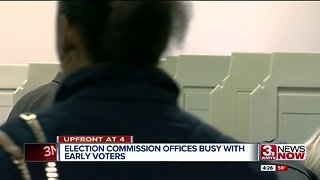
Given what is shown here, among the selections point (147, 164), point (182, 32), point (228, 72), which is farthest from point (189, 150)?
point (228, 72)

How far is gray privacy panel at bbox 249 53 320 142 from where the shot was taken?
94 centimetres

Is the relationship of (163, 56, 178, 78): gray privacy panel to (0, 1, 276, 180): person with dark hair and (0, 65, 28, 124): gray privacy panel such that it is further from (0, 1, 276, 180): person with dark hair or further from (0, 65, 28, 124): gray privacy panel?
(0, 65, 28, 124): gray privacy panel

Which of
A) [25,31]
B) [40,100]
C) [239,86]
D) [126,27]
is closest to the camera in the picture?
[126,27]

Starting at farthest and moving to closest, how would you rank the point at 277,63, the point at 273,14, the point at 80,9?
the point at 277,63 < the point at 273,14 < the point at 80,9

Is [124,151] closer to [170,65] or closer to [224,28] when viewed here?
[170,65]

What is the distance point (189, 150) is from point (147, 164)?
0.06m

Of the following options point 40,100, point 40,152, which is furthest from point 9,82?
point 40,152

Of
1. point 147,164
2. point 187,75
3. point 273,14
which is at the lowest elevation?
point 147,164

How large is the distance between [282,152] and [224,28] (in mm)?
233

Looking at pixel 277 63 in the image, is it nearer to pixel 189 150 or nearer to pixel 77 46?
pixel 189 150

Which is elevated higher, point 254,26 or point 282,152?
point 254,26

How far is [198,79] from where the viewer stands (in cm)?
93

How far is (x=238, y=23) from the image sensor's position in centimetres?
86

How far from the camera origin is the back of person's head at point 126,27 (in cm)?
Result: 63
